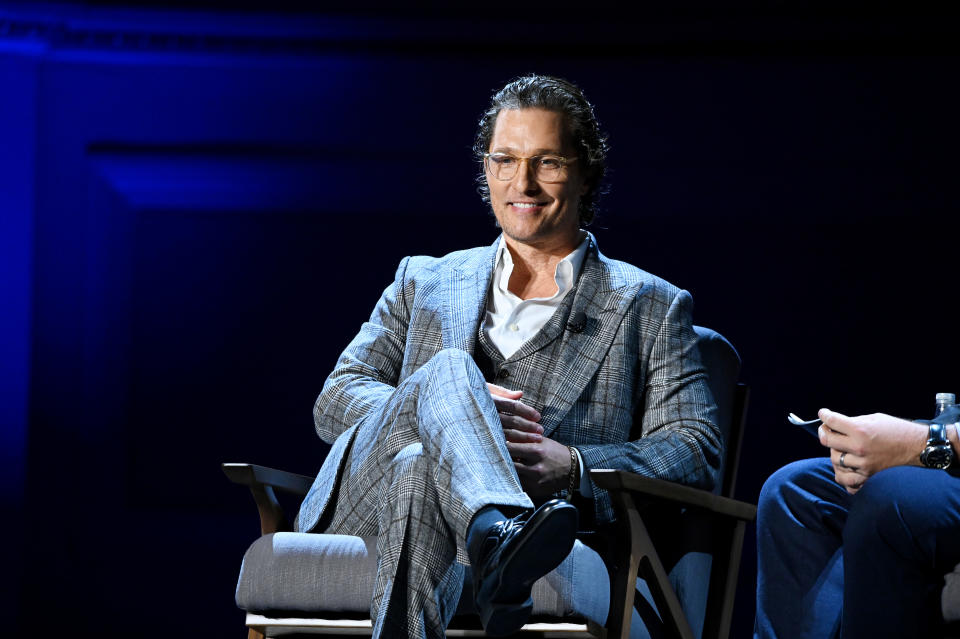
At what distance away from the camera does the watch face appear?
7.54 feet

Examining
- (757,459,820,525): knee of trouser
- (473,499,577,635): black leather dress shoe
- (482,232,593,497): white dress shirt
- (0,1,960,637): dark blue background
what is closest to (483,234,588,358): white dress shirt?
(482,232,593,497): white dress shirt

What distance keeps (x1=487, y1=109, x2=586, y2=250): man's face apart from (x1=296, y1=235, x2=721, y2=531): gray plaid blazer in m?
0.13

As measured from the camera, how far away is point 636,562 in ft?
7.70

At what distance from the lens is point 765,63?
4133 millimetres

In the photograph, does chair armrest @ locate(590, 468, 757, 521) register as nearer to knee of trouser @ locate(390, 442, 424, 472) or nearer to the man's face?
knee of trouser @ locate(390, 442, 424, 472)

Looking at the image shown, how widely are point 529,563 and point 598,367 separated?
94 cm

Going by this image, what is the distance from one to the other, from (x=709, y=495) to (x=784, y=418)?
5.57ft

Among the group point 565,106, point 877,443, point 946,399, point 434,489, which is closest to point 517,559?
point 434,489

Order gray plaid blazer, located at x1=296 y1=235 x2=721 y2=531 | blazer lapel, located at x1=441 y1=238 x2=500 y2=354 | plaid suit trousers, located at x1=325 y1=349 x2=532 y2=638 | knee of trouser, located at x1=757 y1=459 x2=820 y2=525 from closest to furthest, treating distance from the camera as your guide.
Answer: plaid suit trousers, located at x1=325 y1=349 x2=532 y2=638, knee of trouser, located at x1=757 y1=459 x2=820 y2=525, gray plaid blazer, located at x1=296 y1=235 x2=721 y2=531, blazer lapel, located at x1=441 y1=238 x2=500 y2=354

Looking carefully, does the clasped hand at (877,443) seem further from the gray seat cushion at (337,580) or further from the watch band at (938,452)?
the gray seat cushion at (337,580)

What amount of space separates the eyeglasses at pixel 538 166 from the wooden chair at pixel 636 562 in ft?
2.75

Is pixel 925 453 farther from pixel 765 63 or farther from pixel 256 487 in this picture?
pixel 765 63

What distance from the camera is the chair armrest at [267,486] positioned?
2.52 meters

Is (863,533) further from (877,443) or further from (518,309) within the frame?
(518,309)
